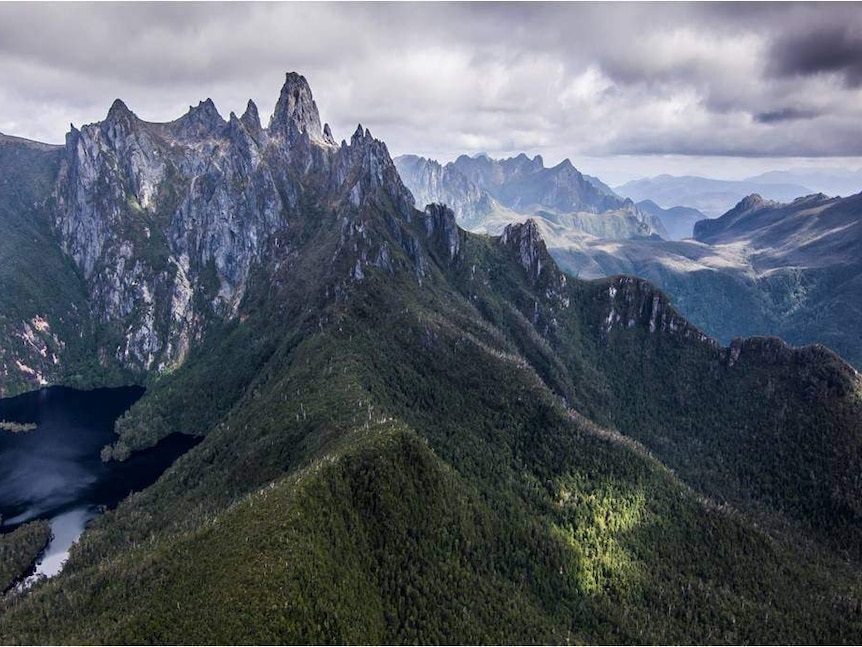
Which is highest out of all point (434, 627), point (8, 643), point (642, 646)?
point (8, 643)

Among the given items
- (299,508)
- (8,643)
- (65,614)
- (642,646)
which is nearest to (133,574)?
(65,614)

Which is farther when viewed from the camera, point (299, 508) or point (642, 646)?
point (642, 646)

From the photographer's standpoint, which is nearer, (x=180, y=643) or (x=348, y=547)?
(x=180, y=643)

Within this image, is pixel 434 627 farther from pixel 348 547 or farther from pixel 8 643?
pixel 8 643

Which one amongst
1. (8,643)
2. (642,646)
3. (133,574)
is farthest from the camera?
(642,646)

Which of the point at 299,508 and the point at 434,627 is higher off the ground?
the point at 299,508

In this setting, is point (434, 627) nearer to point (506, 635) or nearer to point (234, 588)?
point (506, 635)

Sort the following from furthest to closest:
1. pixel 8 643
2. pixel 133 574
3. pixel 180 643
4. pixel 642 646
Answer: pixel 642 646
pixel 133 574
pixel 8 643
pixel 180 643

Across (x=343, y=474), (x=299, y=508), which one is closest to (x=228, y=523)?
(x=299, y=508)

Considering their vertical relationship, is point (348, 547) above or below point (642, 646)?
above
